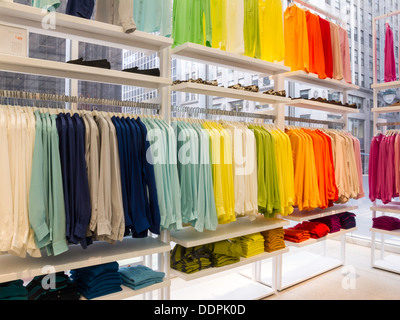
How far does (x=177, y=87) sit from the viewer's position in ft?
8.68

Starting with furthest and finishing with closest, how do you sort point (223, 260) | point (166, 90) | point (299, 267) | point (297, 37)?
point (299, 267) → point (297, 37) → point (223, 260) → point (166, 90)

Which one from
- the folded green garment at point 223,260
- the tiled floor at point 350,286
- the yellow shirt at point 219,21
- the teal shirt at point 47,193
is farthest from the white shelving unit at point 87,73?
the tiled floor at point 350,286

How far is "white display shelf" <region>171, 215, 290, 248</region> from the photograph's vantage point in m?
2.56

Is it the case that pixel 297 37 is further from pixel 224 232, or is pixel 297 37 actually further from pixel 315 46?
pixel 224 232

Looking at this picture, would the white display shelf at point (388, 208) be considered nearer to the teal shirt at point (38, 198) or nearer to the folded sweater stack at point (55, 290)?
the folded sweater stack at point (55, 290)

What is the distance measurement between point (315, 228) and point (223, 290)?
1.30 m

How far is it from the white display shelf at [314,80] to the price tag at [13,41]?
2515mm

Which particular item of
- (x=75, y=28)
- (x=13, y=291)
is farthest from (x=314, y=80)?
(x=13, y=291)

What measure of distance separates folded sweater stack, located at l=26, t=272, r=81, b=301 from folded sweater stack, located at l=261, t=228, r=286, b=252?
6.08ft

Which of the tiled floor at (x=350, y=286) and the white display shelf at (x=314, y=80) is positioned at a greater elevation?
the white display shelf at (x=314, y=80)

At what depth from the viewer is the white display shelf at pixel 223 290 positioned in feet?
Answer: 10.7

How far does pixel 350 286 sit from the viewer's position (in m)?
3.69

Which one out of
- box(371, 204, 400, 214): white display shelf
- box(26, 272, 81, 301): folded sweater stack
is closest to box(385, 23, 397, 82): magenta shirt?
box(371, 204, 400, 214): white display shelf

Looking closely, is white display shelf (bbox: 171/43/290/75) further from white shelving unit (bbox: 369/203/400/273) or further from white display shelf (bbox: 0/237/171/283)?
white shelving unit (bbox: 369/203/400/273)
